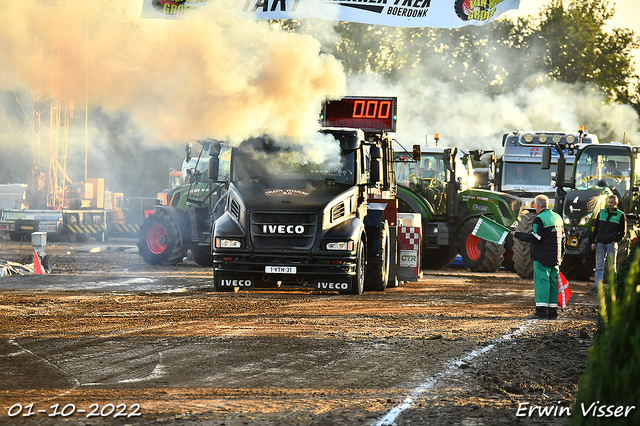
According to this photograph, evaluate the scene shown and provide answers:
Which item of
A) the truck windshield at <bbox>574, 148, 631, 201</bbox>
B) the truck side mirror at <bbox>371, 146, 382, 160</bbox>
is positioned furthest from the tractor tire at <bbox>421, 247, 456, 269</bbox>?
the truck side mirror at <bbox>371, 146, 382, 160</bbox>

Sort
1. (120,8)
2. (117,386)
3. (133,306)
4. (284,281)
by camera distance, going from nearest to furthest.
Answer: (117,386) < (133,306) < (284,281) < (120,8)

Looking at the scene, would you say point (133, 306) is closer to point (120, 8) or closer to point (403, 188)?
point (120, 8)

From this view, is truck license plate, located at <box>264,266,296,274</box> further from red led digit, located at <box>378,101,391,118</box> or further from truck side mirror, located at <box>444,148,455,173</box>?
truck side mirror, located at <box>444,148,455,173</box>

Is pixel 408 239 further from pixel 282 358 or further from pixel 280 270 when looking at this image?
pixel 282 358

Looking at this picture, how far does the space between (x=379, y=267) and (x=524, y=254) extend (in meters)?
4.72

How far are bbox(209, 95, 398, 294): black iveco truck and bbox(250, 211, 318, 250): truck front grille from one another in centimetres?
2

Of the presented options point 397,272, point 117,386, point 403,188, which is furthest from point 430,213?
point 117,386

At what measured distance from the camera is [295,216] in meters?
13.6

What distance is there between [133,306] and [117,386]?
591cm

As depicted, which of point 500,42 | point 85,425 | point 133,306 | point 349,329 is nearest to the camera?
point 85,425

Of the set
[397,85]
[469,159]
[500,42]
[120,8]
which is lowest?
[469,159]

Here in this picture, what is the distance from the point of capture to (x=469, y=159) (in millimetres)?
21797

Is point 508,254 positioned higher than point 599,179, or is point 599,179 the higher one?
point 599,179

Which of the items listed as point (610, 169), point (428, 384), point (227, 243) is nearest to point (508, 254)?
point (610, 169)
